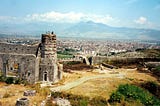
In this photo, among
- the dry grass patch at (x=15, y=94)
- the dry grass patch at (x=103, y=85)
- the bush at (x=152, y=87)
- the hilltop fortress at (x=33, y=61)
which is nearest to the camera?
the dry grass patch at (x=15, y=94)

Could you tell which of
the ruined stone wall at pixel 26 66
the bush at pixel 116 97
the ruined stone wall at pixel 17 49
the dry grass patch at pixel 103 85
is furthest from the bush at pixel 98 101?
the ruined stone wall at pixel 17 49

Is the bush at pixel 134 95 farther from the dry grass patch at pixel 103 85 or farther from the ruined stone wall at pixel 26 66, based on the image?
the ruined stone wall at pixel 26 66

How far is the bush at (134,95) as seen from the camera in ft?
107

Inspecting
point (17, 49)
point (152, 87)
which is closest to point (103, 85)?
point (152, 87)

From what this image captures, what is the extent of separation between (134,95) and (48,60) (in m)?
10.8

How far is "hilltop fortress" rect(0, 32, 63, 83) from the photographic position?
36.7 metres

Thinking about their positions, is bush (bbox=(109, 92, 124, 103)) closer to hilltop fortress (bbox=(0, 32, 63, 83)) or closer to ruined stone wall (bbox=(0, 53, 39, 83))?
hilltop fortress (bbox=(0, 32, 63, 83))

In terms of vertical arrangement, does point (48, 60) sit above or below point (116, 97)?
above

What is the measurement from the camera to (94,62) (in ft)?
201

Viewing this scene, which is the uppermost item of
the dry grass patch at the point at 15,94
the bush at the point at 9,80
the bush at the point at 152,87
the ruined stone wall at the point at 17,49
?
the ruined stone wall at the point at 17,49

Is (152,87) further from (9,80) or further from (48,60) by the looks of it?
(9,80)

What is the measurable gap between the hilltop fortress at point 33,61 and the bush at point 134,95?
328 inches

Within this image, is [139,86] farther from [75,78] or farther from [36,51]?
[36,51]

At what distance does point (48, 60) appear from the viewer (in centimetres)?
3769
